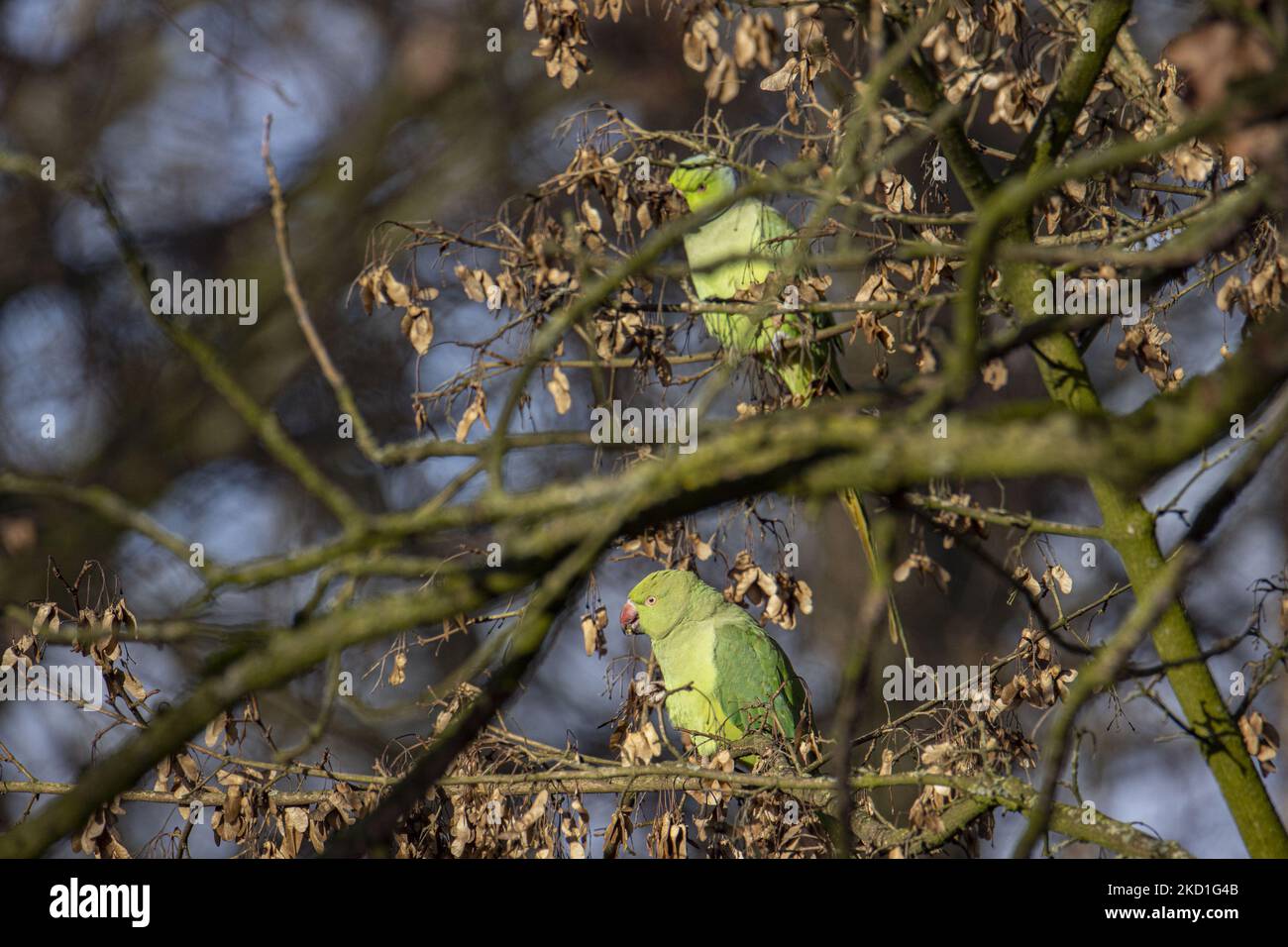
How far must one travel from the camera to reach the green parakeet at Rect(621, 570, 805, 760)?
13.8 ft

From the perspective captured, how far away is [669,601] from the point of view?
4352mm

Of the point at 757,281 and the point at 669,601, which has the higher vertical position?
the point at 757,281

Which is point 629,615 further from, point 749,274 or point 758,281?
point 758,281

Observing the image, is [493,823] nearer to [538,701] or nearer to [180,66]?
[538,701]

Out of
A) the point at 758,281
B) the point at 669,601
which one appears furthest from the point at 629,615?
the point at 758,281

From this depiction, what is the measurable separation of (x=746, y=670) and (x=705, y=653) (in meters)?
0.16

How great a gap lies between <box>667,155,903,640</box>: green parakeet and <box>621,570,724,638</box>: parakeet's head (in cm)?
62

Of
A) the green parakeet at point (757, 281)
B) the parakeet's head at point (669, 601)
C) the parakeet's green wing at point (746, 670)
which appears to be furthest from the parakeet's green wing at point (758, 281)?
the parakeet's green wing at point (746, 670)

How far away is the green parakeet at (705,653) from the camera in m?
4.20

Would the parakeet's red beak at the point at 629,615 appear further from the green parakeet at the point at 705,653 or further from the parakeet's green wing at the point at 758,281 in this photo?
the parakeet's green wing at the point at 758,281

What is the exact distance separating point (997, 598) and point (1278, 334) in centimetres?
694

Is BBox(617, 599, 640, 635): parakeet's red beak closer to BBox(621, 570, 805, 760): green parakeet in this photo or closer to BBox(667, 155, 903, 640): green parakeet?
BBox(621, 570, 805, 760): green parakeet

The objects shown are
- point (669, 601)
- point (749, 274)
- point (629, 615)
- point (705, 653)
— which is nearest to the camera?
point (749, 274)

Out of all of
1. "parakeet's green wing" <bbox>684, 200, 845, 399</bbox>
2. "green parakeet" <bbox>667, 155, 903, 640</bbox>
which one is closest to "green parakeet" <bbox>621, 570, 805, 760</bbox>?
"green parakeet" <bbox>667, 155, 903, 640</bbox>
